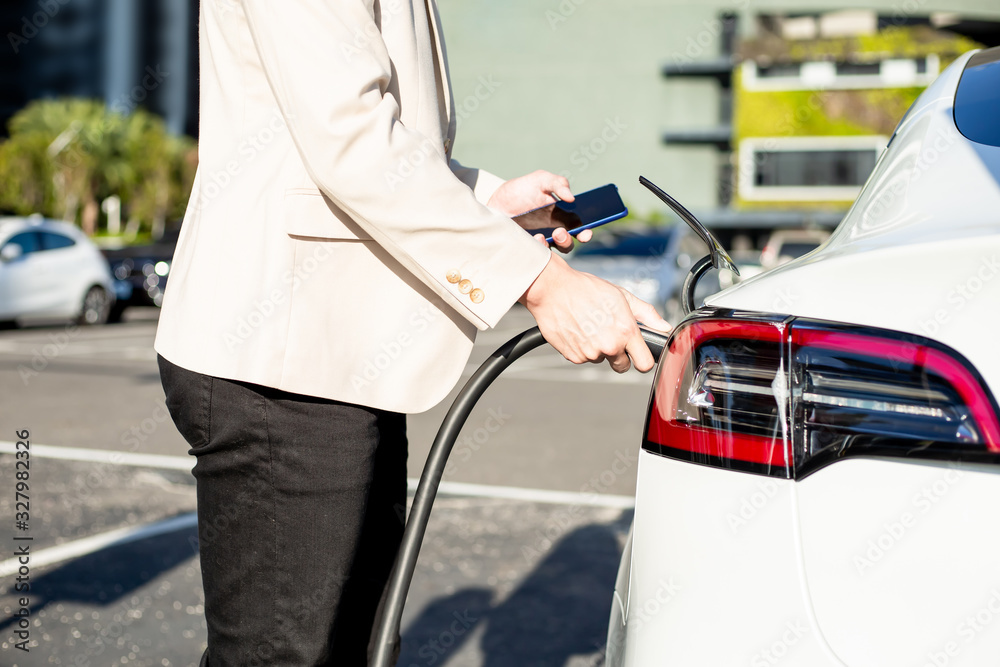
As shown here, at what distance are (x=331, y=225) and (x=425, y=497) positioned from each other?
51 centimetres

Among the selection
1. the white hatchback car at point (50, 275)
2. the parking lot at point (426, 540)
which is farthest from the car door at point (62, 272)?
the parking lot at point (426, 540)

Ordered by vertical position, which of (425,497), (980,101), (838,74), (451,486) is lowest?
(451,486)

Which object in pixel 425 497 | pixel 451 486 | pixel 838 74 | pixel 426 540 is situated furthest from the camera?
pixel 838 74

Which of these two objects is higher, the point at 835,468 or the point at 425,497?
the point at 835,468

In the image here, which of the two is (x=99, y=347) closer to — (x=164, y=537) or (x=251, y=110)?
(x=164, y=537)

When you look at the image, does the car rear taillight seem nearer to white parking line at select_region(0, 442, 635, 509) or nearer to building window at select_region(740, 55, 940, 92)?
white parking line at select_region(0, 442, 635, 509)

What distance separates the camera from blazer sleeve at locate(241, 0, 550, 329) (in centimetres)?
139

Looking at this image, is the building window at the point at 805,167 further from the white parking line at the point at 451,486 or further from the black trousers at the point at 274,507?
the black trousers at the point at 274,507

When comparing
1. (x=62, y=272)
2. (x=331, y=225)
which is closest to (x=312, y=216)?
(x=331, y=225)

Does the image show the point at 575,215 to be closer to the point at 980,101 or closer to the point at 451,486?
the point at 980,101

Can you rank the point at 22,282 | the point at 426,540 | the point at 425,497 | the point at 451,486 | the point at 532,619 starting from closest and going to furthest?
the point at 425,497 → the point at 532,619 → the point at 426,540 → the point at 451,486 → the point at 22,282

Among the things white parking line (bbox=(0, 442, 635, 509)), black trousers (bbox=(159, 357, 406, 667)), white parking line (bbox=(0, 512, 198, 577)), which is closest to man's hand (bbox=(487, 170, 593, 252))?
black trousers (bbox=(159, 357, 406, 667))

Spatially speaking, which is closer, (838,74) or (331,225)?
(331,225)

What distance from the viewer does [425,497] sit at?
67.0 inches
